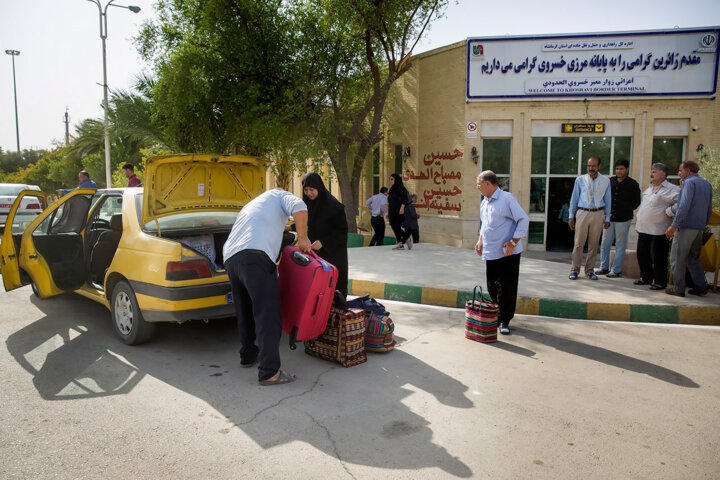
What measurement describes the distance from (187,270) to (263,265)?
1.00 metres

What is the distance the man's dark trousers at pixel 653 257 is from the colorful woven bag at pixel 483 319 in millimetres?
3579

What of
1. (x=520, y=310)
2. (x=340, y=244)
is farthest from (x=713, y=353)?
(x=340, y=244)

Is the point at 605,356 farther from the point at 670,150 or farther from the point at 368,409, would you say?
the point at 670,150

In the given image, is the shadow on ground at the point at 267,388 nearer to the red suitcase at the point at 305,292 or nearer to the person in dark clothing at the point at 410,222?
the red suitcase at the point at 305,292

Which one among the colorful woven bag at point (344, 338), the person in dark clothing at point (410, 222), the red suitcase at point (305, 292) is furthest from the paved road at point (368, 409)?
the person in dark clothing at point (410, 222)

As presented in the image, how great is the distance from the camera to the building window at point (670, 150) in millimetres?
12906

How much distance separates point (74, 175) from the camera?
124 feet

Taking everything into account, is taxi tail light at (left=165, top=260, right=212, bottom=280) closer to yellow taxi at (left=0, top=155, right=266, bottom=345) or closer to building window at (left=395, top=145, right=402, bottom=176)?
yellow taxi at (left=0, top=155, right=266, bottom=345)

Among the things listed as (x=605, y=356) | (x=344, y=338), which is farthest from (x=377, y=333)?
(x=605, y=356)

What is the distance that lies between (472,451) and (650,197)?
19.3ft

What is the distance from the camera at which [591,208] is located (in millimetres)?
7883

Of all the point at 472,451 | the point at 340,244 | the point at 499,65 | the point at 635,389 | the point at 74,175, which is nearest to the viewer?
the point at 472,451

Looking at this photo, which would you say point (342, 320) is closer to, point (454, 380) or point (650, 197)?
point (454, 380)

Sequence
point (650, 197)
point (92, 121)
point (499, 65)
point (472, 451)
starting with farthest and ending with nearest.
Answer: point (92, 121)
point (499, 65)
point (650, 197)
point (472, 451)
